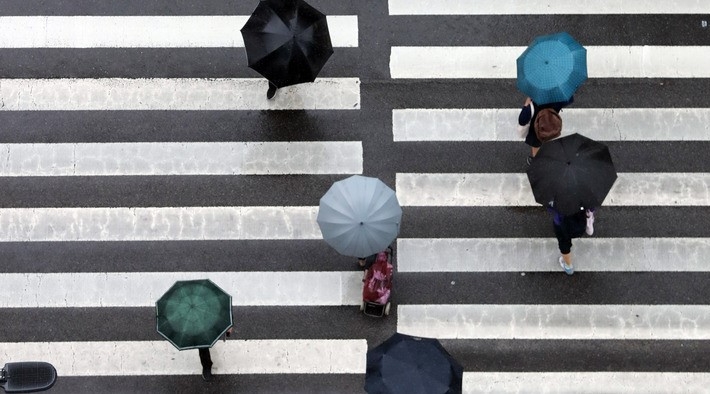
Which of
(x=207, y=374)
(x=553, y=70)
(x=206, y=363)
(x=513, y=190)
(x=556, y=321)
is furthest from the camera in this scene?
(x=513, y=190)

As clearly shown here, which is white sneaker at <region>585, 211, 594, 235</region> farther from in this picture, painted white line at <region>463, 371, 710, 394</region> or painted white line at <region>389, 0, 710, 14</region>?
painted white line at <region>389, 0, 710, 14</region>

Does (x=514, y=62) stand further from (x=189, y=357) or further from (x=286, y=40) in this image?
(x=189, y=357)

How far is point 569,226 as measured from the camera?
12.2m

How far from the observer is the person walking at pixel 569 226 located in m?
12.1

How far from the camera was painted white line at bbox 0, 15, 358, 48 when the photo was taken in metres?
13.7

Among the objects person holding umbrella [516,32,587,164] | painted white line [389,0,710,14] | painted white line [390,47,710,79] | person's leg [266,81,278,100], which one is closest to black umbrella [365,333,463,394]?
person holding umbrella [516,32,587,164]

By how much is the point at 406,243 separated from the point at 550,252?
191 cm

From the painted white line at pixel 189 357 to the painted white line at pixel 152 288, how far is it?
52 centimetres

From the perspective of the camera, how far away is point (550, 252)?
42.8 ft

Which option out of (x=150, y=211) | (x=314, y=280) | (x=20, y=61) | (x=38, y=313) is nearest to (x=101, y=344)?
(x=38, y=313)

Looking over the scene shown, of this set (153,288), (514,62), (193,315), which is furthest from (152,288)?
(514,62)

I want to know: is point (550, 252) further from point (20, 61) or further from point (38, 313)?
point (20, 61)

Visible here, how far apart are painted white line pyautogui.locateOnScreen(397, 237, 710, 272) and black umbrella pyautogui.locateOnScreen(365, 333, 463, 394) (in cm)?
190

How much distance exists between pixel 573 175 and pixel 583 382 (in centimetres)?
294
